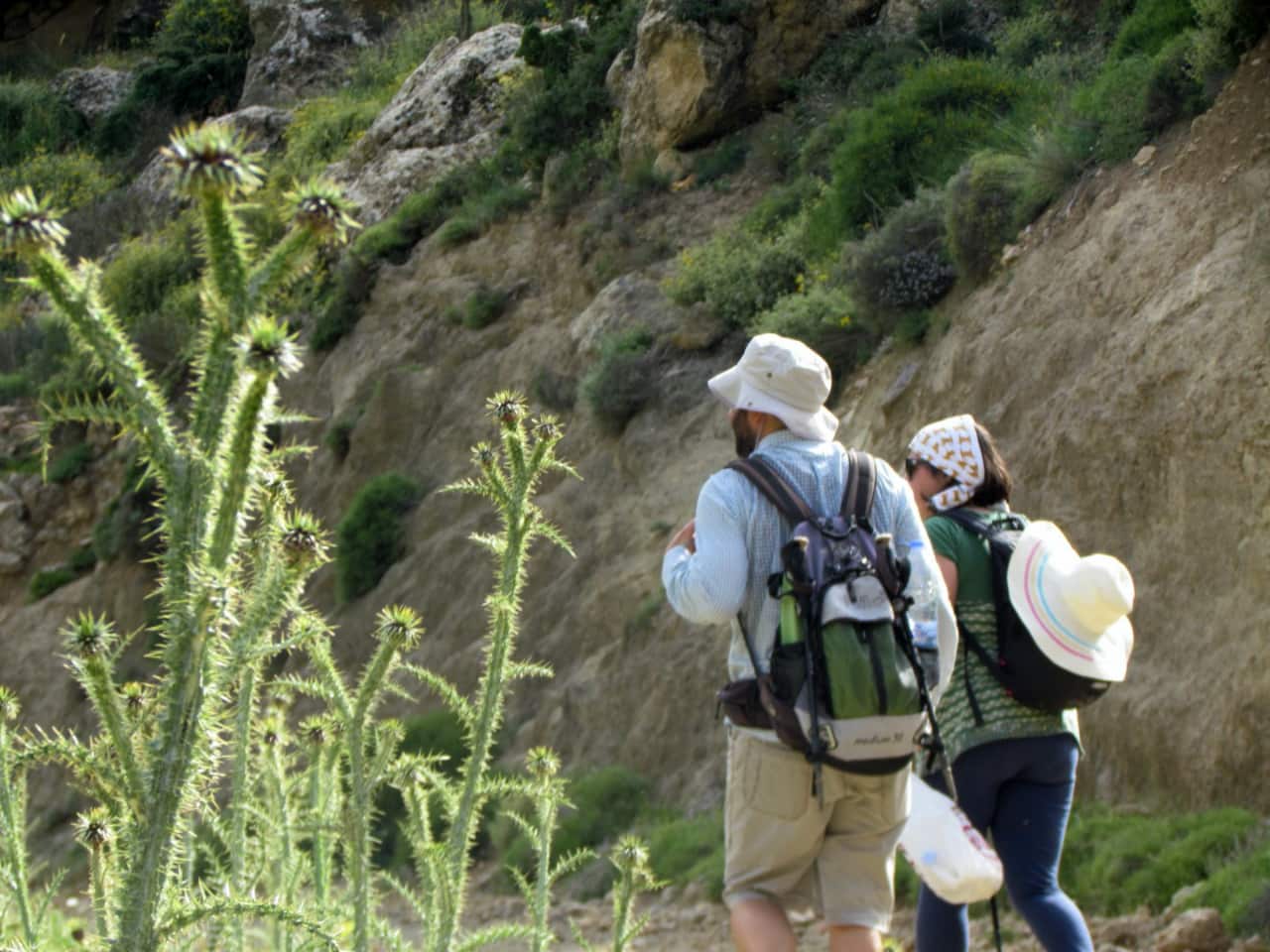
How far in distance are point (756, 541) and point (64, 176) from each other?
3073 centimetres

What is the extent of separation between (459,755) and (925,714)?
9.43m

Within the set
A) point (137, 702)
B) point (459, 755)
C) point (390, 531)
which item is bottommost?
point (459, 755)

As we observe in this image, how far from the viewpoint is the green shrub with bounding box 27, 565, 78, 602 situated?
20719 millimetres

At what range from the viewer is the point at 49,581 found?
20766 mm

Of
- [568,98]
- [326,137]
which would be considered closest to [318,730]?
[568,98]

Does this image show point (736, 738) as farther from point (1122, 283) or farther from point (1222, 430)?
point (1122, 283)

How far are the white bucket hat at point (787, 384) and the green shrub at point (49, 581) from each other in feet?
59.7

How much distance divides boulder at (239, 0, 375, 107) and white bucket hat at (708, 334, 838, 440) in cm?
2833

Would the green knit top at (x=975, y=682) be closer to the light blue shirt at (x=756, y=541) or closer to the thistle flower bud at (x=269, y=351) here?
the light blue shirt at (x=756, y=541)

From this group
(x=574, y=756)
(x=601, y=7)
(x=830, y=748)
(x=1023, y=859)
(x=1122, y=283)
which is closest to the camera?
(x=830, y=748)

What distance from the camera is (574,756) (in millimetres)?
11875

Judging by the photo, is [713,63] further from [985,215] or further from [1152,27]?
[985,215]

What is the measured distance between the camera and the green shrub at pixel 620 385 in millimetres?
14281

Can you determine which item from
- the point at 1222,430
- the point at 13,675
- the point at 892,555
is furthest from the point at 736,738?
the point at 13,675
